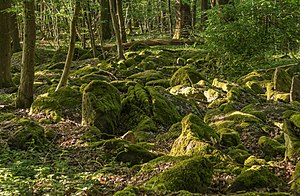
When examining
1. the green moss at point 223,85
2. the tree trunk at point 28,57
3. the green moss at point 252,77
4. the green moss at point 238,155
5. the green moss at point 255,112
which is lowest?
the green moss at point 238,155

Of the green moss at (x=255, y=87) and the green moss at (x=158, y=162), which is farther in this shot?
the green moss at (x=255, y=87)

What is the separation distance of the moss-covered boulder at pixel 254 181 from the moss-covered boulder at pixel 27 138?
13.5 feet

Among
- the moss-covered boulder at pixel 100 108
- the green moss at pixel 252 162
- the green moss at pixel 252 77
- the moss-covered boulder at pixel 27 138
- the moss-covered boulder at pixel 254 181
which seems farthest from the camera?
the green moss at pixel 252 77

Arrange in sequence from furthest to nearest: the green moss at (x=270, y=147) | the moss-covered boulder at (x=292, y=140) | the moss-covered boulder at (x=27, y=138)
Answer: the moss-covered boulder at (x=27, y=138) < the green moss at (x=270, y=147) < the moss-covered boulder at (x=292, y=140)

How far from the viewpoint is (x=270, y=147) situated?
8008 millimetres

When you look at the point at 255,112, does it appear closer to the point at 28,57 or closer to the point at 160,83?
the point at 160,83

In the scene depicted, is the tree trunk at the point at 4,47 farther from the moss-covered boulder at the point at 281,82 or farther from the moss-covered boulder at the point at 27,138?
the moss-covered boulder at the point at 281,82

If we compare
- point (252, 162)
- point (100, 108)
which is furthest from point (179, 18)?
point (252, 162)

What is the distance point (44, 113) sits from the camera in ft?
35.7

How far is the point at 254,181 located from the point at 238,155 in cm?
177

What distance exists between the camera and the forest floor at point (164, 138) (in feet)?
18.5

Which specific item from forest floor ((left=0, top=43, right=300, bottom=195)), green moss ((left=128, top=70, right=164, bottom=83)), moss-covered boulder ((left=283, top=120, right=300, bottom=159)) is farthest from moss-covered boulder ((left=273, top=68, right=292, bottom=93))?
moss-covered boulder ((left=283, top=120, right=300, bottom=159))

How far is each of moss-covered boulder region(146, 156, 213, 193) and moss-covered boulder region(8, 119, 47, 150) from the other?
3.37 meters

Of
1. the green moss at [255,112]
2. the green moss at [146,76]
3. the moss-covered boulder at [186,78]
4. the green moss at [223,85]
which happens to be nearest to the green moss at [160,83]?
the moss-covered boulder at [186,78]
